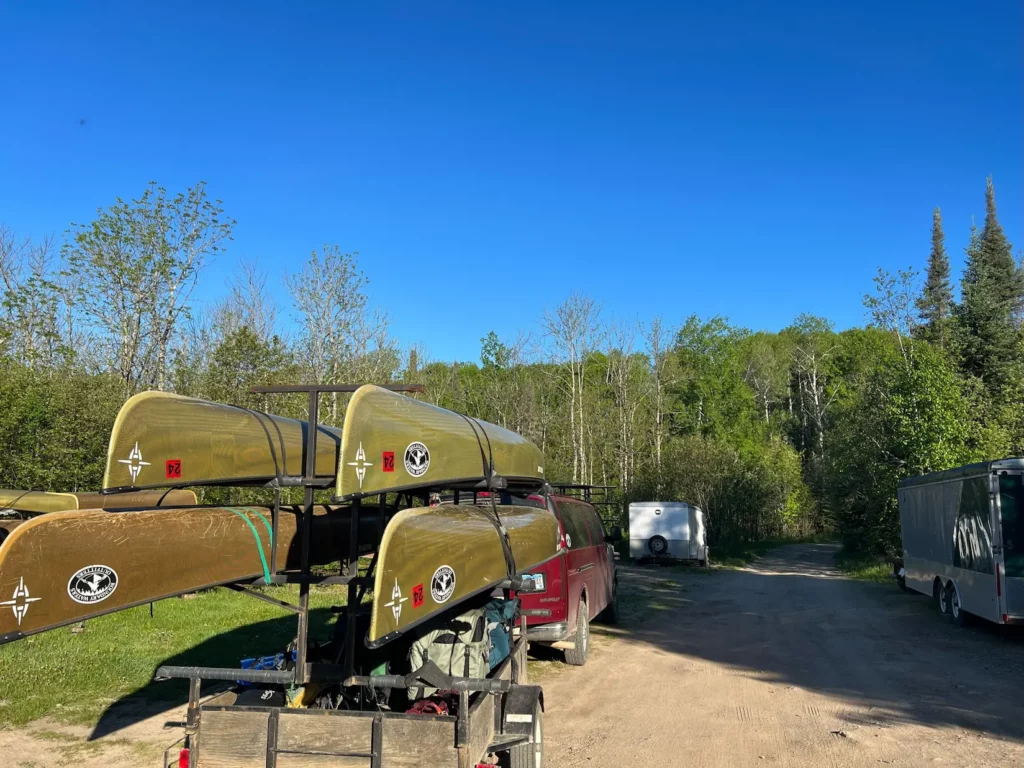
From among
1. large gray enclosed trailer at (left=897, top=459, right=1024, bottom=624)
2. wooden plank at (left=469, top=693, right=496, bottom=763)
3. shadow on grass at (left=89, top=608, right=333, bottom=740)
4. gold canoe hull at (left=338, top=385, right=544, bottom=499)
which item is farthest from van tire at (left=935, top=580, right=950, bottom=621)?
wooden plank at (left=469, top=693, right=496, bottom=763)

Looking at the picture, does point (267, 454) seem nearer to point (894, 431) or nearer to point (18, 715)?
point (18, 715)

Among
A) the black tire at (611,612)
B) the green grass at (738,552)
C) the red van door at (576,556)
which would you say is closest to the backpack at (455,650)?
the red van door at (576,556)

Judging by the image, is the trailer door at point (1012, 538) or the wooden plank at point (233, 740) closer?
the wooden plank at point (233, 740)

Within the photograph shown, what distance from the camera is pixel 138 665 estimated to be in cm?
859

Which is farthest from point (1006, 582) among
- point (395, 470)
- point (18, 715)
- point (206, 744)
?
point (18, 715)

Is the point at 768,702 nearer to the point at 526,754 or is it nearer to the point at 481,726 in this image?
the point at 526,754

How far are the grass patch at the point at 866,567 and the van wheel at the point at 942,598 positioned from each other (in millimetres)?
7354

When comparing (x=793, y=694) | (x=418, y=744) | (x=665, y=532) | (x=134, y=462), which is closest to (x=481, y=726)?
(x=418, y=744)

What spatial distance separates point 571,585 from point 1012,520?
6.69 metres

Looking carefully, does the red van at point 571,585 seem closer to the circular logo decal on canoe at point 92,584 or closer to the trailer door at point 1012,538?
the circular logo decal on canoe at point 92,584

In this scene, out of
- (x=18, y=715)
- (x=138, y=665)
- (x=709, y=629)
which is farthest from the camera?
(x=709, y=629)

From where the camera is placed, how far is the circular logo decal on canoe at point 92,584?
140 inches

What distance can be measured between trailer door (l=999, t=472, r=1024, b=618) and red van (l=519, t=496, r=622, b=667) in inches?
226

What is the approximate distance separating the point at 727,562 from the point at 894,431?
785cm
